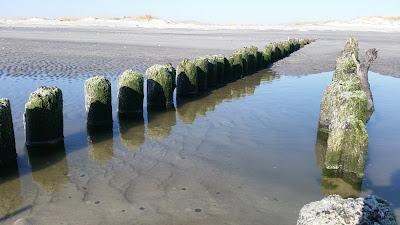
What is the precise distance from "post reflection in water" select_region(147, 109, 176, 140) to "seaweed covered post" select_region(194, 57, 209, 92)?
7.19 ft

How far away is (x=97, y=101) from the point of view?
7.36m

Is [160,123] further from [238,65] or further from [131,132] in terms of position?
[238,65]

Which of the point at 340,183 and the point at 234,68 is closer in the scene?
the point at 340,183

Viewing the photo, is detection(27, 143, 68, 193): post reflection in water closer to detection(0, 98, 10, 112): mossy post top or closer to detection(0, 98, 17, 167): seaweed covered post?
detection(0, 98, 17, 167): seaweed covered post

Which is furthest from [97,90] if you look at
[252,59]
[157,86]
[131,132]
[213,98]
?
[252,59]

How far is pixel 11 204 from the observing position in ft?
14.9

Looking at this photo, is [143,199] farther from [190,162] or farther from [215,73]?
[215,73]

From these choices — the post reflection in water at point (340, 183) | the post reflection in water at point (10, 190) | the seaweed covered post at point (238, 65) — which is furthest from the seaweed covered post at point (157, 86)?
the seaweed covered post at point (238, 65)

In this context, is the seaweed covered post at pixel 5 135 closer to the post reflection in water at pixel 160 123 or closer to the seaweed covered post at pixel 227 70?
the post reflection in water at pixel 160 123

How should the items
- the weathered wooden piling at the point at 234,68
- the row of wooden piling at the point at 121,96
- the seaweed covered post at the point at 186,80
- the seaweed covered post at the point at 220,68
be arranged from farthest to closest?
the weathered wooden piling at the point at 234,68 < the seaweed covered post at the point at 220,68 < the seaweed covered post at the point at 186,80 < the row of wooden piling at the point at 121,96

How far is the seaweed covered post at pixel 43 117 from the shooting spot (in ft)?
20.0

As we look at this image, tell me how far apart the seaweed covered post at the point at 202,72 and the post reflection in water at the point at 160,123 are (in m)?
2.19

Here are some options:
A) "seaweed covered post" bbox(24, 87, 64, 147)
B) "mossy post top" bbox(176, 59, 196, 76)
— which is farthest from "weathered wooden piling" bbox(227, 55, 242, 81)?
"seaweed covered post" bbox(24, 87, 64, 147)

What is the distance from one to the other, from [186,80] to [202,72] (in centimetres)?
82
